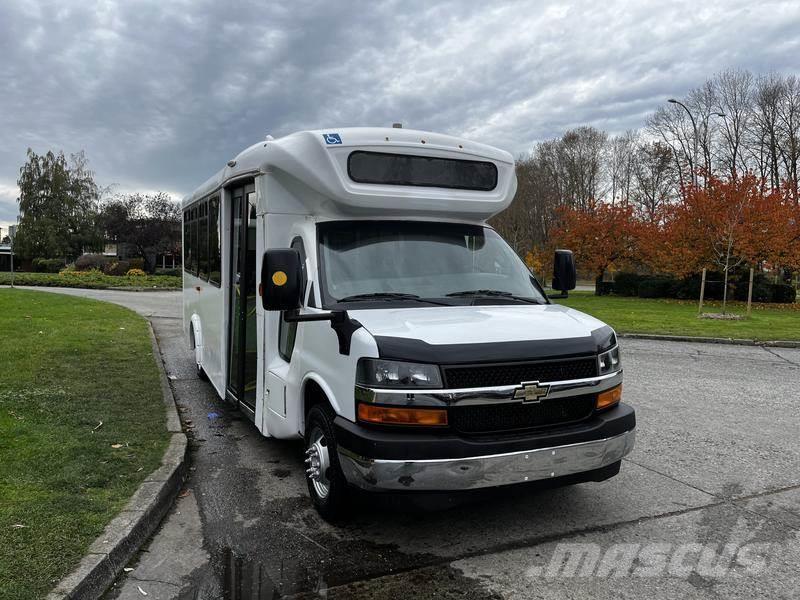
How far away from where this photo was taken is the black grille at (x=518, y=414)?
3.56 m

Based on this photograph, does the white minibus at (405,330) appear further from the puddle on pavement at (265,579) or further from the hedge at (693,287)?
the hedge at (693,287)

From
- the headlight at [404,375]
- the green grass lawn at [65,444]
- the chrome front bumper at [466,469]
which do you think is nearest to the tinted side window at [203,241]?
the green grass lawn at [65,444]

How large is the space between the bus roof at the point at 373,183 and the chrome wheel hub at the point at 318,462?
1.68 meters

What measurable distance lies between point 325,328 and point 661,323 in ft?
50.0

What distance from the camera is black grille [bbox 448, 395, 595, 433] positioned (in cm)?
356

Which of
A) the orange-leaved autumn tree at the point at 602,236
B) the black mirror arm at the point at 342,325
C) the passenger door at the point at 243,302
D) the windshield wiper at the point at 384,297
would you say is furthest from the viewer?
the orange-leaved autumn tree at the point at 602,236

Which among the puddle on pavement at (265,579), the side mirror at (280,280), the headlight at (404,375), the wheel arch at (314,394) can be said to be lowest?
the puddle on pavement at (265,579)

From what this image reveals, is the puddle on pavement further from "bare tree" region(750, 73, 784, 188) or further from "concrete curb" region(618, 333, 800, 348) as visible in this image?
"bare tree" region(750, 73, 784, 188)

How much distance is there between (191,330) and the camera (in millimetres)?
9102

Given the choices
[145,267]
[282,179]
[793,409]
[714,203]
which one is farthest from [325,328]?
[145,267]

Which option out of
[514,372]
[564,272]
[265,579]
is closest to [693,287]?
[564,272]

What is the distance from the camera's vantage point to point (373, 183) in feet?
15.4

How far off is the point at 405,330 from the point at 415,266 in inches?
42.8

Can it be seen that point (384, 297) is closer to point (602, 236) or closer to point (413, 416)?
point (413, 416)
